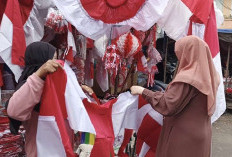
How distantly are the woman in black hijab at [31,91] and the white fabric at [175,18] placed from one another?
1.39 metres

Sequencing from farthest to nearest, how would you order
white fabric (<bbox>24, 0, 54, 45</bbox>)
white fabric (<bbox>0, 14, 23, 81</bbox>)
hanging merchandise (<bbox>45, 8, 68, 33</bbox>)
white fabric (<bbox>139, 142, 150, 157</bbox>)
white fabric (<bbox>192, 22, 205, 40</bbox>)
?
white fabric (<bbox>139, 142, 150, 157</bbox>) < white fabric (<bbox>192, 22, 205, 40</bbox>) < hanging merchandise (<bbox>45, 8, 68, 33</bbox>) < white fabric (<bbox>24, 0, 54, 45</bbox>) < white fabric (<bbox>0, 14, 23, 81</bbox>)

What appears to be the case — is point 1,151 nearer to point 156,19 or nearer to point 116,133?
point 116,133

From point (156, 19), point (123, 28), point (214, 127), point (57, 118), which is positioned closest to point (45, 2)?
point (123, 28)

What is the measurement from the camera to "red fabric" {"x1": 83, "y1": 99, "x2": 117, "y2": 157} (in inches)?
85.0

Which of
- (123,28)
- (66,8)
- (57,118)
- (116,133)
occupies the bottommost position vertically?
(116,133)

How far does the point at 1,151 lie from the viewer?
8.48ft

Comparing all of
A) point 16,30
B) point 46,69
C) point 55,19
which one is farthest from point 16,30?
point 46,69

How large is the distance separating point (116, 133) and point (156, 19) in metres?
1.18

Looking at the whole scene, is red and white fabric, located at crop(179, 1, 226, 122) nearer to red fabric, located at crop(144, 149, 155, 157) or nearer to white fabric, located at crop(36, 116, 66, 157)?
red fabric, located at crop(144, 149, 155, 157)

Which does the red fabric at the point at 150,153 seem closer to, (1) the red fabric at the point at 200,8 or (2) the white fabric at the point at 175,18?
(2) the white fabric at the point at 175,18

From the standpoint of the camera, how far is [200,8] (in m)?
2.54

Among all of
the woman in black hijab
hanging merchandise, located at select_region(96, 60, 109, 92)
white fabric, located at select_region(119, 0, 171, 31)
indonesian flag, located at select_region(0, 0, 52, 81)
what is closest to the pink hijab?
white fabric, located at select_region(119, 0, 171, 31)

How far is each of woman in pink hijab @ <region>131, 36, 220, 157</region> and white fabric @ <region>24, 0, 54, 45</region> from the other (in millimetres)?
1177

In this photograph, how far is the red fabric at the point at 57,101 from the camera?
1.80 m
